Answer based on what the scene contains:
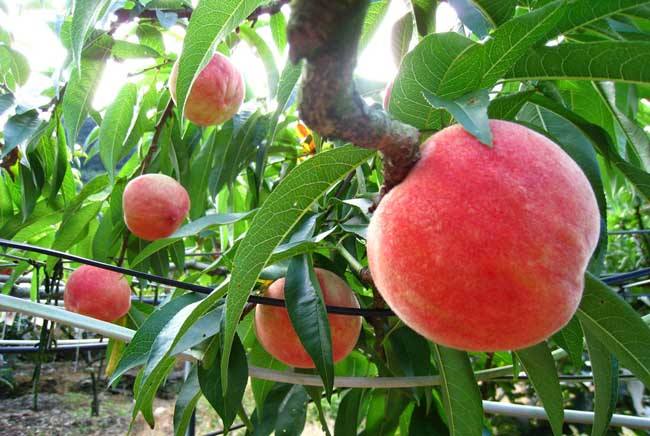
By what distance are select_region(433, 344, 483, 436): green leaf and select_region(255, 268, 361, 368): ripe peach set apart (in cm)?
12

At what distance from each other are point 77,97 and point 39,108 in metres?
0.19

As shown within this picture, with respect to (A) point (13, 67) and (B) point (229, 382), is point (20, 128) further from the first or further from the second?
(B) point (229, 382)

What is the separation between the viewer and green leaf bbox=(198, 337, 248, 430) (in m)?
0.71

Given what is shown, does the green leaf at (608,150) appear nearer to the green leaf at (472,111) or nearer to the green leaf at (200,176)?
the green leaf at (472,111)

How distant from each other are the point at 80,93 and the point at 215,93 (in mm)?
261

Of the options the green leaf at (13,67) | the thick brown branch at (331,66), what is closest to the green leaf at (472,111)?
the thick brown branch at (331,66)

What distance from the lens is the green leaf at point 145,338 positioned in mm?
702

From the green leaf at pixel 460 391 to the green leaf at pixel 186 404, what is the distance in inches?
13.8

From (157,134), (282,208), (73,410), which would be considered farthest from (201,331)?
(73,410)

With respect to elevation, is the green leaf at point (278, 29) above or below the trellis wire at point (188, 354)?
above

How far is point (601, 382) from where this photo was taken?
66 centimetres

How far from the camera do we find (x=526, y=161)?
0.40 meters

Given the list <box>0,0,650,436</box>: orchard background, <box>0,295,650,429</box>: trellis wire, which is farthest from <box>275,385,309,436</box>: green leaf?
<box>0,295,650,429</box>: trellis wire

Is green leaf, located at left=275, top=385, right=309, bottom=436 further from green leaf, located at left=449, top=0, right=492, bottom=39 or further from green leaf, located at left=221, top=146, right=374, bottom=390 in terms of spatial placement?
green leaf, located at left=449, top=0, right=492, bottom=39
